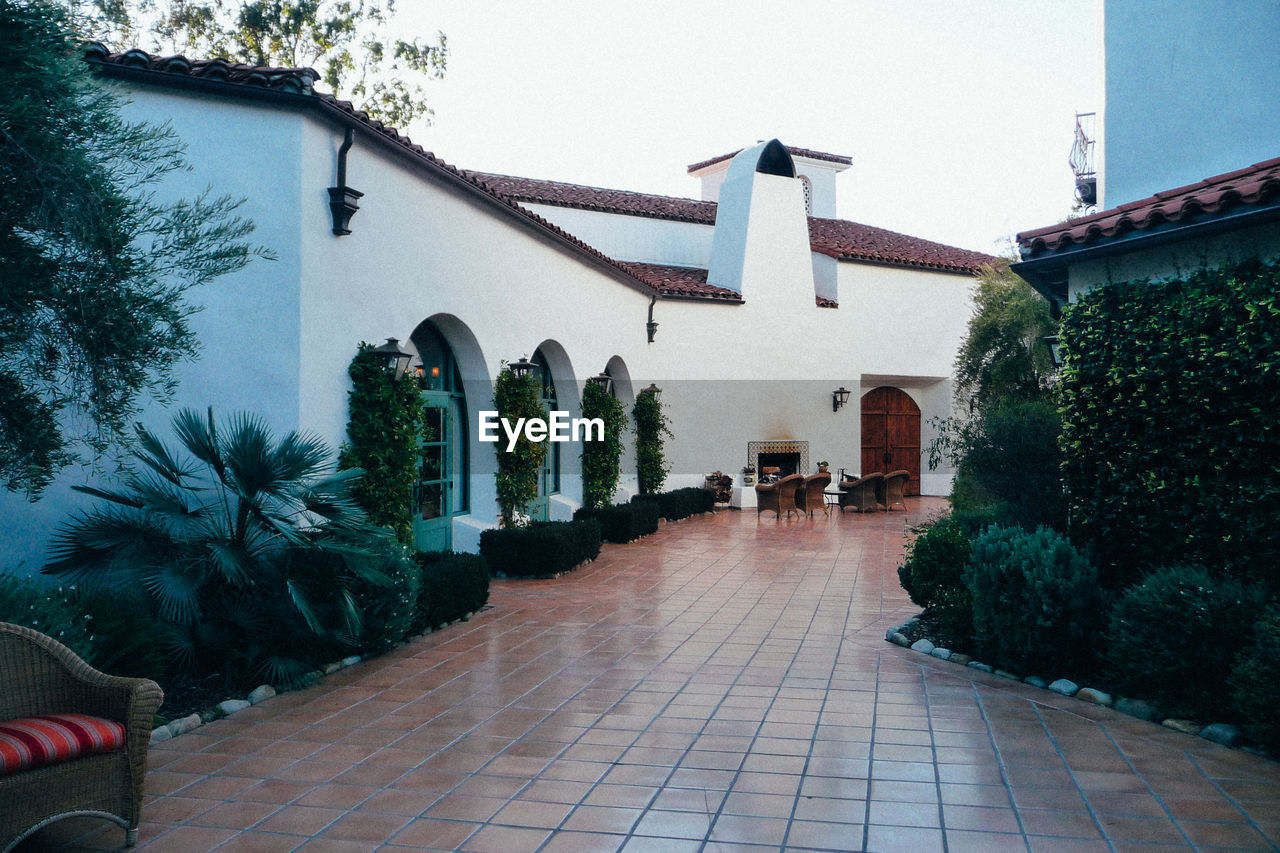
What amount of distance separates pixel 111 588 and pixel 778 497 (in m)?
13.6


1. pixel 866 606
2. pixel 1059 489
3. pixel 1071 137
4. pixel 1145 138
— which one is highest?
pixel 1071 137

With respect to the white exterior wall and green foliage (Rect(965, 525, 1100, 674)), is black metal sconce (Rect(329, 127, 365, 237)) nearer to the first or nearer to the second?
green foliage (Rect(965, 525, 1100, 674))

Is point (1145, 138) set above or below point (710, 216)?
below

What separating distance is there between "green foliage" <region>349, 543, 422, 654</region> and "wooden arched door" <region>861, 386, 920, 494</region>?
1773 centimetres

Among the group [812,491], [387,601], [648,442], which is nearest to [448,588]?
[387,601]

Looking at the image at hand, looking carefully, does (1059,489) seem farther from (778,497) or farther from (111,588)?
(778,497)

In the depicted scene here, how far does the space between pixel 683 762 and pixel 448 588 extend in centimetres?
388

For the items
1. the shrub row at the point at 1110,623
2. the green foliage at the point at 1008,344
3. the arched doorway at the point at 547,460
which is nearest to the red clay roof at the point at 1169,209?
the shrub row at the point at 1110,623

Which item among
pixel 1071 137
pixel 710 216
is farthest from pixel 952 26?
pixel 710 216

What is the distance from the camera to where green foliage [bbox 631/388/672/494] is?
18.1 m

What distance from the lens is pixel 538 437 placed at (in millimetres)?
12688

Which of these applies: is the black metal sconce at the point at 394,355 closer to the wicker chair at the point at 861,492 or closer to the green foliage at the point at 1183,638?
the green foliage at the point at 1183,638

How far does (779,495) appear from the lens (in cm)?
1852

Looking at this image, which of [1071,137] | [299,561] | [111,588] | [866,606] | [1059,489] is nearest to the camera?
[111,588]
